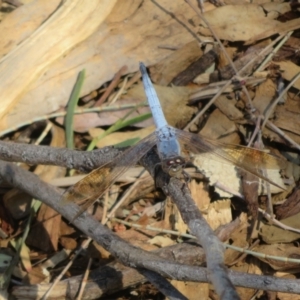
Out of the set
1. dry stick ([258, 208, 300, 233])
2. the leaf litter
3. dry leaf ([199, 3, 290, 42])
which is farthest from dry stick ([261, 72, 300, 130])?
dry stick ([258, 208, 300, 233])

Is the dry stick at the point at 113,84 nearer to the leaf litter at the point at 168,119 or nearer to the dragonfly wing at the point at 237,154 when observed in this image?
the leaf litter at the point at 168,119

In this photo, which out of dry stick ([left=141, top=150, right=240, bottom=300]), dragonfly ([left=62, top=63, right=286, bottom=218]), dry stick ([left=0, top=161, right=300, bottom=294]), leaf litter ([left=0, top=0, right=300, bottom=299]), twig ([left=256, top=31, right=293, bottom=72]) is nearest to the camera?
dry stick ([left=141, top=150, right=240, bottom=300])

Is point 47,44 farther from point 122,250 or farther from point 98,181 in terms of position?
point 122,250

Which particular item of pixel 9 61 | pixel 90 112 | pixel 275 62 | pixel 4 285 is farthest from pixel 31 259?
pixel 275 62

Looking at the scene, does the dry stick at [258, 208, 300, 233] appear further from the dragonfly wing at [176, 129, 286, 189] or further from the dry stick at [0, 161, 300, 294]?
the dry stick at [0, 161, 300, 294]

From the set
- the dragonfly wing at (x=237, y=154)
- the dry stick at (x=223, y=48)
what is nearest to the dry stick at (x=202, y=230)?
the dragonfly wing at (x=237, y=154)

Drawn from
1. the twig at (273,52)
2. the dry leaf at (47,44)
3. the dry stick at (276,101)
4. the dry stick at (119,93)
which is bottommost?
the dry stick at (276,101)

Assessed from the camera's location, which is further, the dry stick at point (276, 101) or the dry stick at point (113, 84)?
the dry stick at point (113, 84)

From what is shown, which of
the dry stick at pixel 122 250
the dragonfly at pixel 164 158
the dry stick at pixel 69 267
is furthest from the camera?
the dry stick at pixel 69 267
